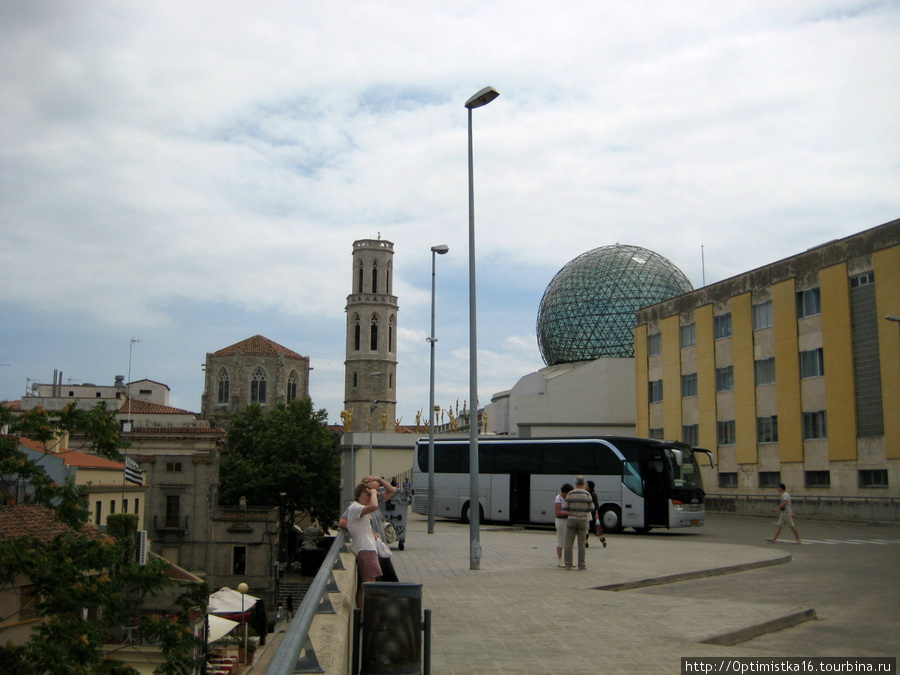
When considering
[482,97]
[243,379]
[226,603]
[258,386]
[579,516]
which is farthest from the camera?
[258,386]

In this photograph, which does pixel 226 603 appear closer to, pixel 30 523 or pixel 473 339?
pixel 30 523

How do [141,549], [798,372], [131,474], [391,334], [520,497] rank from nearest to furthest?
[520,497] → [141,549] → [131,474] → [798,372] → [391,334]

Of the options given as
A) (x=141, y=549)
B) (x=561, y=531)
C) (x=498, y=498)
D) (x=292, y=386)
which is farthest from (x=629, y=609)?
(x=292, y=386)

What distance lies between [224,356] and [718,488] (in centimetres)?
6657

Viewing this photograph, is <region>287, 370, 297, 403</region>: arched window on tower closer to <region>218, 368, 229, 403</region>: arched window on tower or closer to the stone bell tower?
the stone bell tower

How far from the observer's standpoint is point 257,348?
96375mm

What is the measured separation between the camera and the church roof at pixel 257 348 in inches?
3767

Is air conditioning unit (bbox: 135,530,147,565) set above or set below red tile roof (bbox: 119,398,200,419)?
below

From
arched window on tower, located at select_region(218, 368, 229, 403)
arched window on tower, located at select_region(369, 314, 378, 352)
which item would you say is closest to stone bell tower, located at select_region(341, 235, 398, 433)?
arched window on tower, located at select_region(369, 314, 378, 352)

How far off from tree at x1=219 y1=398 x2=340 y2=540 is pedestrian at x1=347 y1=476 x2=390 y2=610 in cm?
5060

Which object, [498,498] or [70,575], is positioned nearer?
[70,575]

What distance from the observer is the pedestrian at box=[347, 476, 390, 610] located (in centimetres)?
823

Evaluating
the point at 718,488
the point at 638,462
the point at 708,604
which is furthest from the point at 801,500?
the point at 708,604

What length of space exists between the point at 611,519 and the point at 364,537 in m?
17.6
